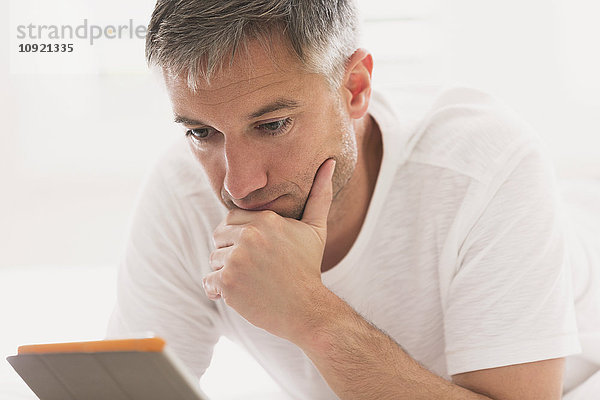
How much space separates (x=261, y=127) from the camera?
116cm

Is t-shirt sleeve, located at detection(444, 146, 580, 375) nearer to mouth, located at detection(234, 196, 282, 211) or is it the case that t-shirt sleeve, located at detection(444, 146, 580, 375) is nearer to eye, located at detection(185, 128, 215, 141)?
mouth, located at detection(234, 196, 282, 211)

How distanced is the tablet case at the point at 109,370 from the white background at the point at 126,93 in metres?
2.30

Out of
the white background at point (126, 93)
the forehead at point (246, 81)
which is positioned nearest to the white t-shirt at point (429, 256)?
the forehead at point (246, 81)

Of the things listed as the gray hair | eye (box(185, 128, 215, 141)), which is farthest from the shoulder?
eye (box(185, 128, 215, 141))

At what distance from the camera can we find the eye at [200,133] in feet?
3.86

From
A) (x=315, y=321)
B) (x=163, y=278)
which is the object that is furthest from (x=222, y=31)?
(x=163, y=278)

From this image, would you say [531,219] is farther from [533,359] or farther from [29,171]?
[29,171]

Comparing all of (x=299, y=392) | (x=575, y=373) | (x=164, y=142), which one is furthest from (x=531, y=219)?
(x=164, y=142)

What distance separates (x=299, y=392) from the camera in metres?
1.53

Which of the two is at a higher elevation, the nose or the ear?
the ear

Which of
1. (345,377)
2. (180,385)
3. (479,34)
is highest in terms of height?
(479,34)

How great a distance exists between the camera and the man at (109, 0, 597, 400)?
112 cm

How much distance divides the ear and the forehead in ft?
0.61

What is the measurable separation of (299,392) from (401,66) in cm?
200
